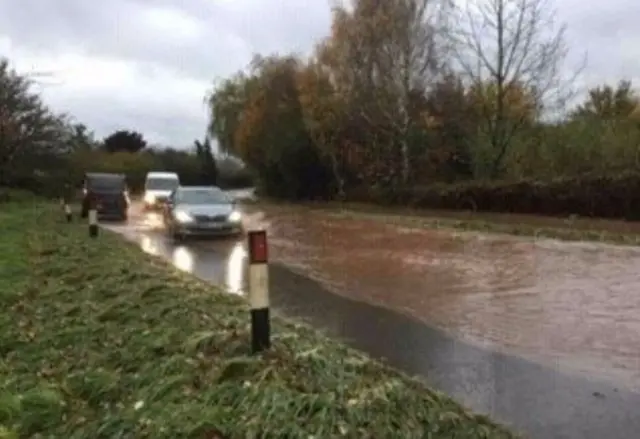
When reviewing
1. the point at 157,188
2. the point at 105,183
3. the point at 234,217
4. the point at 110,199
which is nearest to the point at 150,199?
the point at 157,188

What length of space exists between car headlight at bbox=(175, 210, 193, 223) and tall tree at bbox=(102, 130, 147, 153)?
51.9 metres

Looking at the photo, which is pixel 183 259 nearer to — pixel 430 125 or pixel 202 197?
pixel 202 197

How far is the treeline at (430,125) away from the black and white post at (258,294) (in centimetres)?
2394

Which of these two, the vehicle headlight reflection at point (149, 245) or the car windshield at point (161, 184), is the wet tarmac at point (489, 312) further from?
the car windshield at point (161, 184)

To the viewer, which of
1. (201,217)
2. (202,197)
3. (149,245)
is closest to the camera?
(149,245)

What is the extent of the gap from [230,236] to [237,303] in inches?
578

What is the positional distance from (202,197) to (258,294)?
790 inches

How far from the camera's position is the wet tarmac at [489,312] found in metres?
6.63

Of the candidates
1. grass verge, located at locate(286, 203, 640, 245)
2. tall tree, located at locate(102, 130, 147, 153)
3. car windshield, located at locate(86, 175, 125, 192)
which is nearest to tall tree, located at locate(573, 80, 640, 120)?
grass verge, located at locate(286, 203, 640, 245)

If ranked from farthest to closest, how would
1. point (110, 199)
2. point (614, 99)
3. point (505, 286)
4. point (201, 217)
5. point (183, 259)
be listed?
point (614, 99) → point (110, 199) → point (201, 217) → point (183, 259) → point (505, 286)

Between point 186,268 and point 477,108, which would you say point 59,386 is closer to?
point 186,268

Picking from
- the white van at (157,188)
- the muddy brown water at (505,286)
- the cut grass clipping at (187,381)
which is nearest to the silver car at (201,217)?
the muddy brown water at (505,286)

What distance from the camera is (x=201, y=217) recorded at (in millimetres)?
24156

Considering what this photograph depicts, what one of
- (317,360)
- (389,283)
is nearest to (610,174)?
(389,283)
